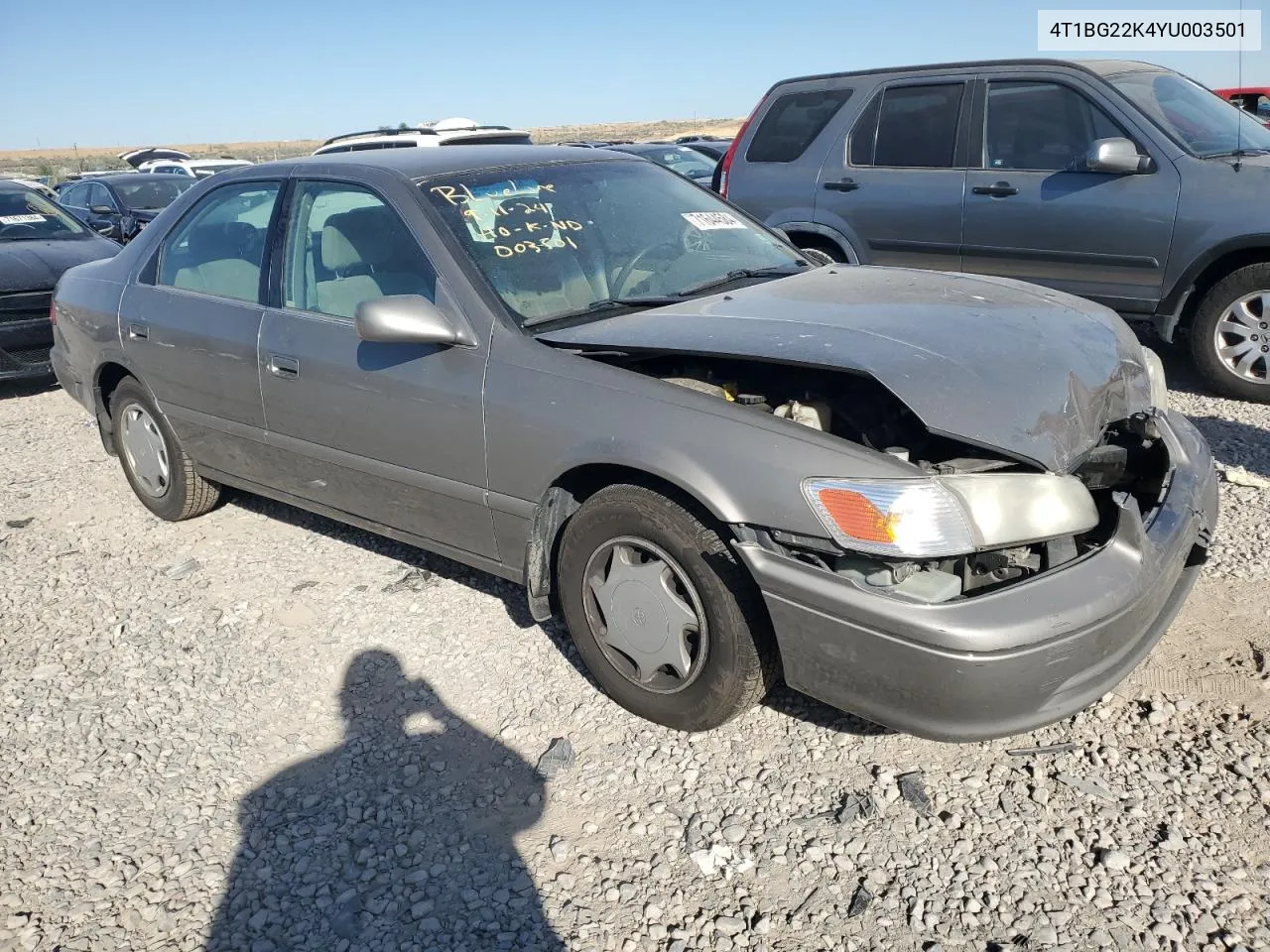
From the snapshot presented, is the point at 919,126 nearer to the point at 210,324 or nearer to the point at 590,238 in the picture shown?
the point at 590,238

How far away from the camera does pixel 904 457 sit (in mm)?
2668

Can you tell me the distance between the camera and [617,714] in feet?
10.5

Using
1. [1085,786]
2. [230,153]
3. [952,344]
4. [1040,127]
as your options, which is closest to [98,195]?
[1040,127]

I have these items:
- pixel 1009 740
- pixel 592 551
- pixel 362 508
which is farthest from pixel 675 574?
pixel 362 508

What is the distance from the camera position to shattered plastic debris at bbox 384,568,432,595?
13.5ft

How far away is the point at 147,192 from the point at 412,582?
39.7 ft

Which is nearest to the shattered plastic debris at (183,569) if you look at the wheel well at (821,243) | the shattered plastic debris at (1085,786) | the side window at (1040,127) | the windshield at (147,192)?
the shattered plastic debris at (1085,786)

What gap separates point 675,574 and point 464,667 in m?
1.04

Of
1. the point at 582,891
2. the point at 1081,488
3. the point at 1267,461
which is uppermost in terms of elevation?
the point at 1081,488

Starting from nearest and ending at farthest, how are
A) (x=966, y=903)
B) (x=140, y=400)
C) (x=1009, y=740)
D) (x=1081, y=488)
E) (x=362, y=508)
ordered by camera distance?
(x=966, y=903) → (x=1081, y=488) → (x=1009, y=740) → (x=362, y=508) → (x=140, y=400)

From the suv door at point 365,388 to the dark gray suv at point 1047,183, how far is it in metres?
3.95

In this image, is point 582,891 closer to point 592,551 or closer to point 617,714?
point 617,714

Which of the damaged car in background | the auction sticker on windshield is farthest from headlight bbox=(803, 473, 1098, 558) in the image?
the auction sticker on windshield

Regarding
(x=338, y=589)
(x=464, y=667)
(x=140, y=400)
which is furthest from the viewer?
(x=140, y=400)
